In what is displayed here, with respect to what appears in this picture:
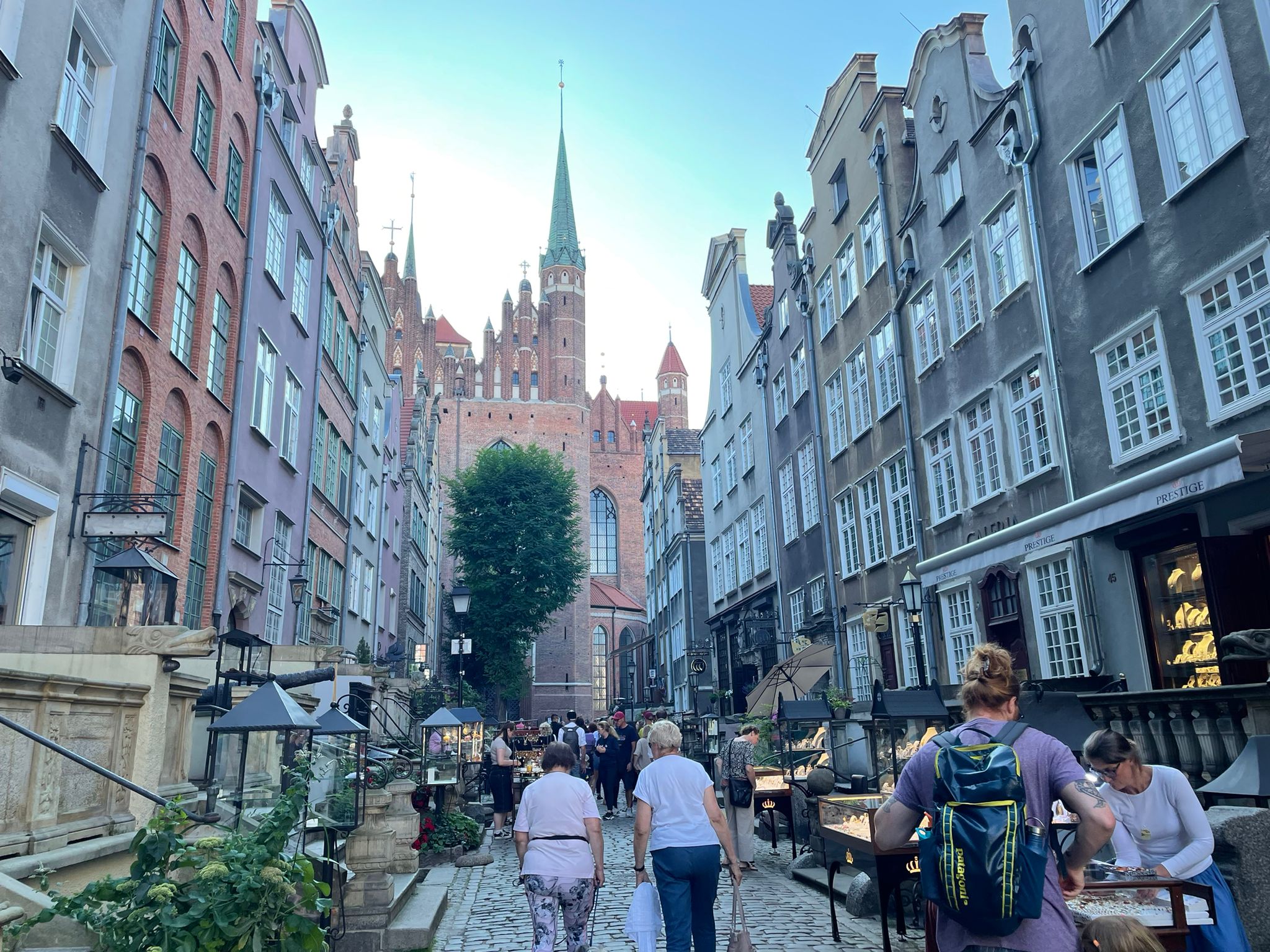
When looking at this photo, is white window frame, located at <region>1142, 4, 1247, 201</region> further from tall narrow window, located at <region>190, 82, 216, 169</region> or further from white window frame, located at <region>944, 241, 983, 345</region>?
tall narrow window, located at <region>190, 82, 216, 169</region>

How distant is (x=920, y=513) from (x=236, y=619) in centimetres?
1266

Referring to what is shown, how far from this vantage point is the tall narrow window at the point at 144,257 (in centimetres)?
1312

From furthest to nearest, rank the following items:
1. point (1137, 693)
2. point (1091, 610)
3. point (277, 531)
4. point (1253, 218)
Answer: point (277, 531) → point (1091, 610) → point (1253, 218) → point (1137, 693)

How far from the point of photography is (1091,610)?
41.6 feet

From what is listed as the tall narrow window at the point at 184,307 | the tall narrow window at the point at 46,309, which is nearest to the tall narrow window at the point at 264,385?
the tall narrow window at the point at 184,307

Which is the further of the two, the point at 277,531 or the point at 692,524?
the point at 692,524

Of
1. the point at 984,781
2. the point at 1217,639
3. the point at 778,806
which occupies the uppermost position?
the point at 1217,639

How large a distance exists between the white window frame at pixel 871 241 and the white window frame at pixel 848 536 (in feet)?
16.4

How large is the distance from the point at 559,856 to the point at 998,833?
3.76 metres

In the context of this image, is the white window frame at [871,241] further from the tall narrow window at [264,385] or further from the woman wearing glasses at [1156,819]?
the woman wearing glasses at [1156,819]

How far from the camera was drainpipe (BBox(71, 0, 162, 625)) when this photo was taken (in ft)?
37.6

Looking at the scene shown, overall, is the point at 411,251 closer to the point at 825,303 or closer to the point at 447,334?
the point at 447,334

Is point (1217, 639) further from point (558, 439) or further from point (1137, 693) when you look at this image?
point (558, 439)

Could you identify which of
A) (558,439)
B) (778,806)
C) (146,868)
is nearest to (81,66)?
(146,868)
